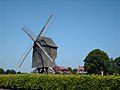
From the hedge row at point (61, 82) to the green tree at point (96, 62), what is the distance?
1865 inches

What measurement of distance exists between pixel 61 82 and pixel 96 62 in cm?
5265

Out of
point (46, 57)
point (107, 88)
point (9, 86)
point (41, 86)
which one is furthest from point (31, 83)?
point (46, 57)

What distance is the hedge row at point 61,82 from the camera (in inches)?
741

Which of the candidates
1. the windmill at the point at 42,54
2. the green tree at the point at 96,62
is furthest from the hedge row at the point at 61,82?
the green tree at the point at 96,62

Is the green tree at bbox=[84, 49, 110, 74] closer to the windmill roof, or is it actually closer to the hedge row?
the windmill roof

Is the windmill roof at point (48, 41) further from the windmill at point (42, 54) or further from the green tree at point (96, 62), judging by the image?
the green tree at point (96, 62)

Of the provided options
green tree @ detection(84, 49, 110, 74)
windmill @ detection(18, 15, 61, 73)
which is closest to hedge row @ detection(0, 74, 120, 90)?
windmill @ detection(18, 15, 61, 73)

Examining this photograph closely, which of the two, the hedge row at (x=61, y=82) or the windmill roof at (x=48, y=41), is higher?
the windmill roof at (x=48, y=41)

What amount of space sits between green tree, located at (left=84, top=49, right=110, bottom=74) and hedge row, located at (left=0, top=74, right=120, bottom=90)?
47359 mm

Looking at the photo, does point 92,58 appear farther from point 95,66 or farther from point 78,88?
point 78,88

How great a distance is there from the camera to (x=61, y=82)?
2222 centimetres

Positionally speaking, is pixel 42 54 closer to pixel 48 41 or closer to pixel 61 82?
pixel 48 41

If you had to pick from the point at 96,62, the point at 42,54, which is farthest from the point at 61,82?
the point at 96,62

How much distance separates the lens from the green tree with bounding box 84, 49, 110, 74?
73.4 meters
